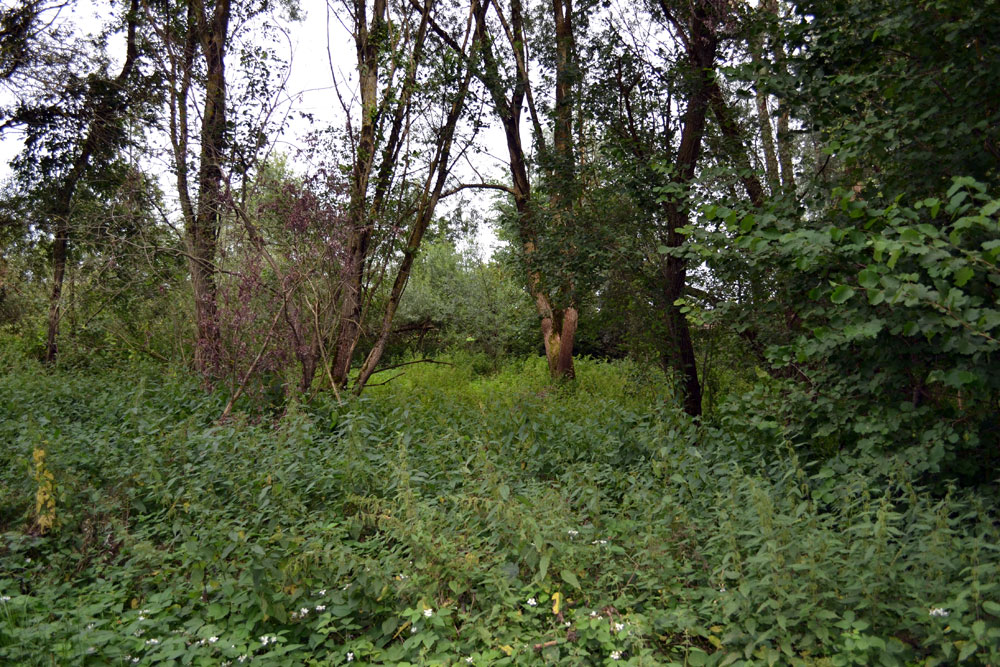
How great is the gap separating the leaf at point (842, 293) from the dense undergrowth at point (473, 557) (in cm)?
101

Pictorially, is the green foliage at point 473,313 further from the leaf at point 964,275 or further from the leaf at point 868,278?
the leaf at point 964,275

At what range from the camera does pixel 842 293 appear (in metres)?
3.31

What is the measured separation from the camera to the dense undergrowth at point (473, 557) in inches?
117

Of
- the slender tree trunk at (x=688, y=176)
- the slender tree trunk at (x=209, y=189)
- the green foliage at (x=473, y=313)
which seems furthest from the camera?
the green foliage at (x=473, y=313)

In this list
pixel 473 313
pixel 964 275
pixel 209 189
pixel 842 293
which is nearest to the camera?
pixel 964 275

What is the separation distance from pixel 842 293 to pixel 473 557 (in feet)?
7.46

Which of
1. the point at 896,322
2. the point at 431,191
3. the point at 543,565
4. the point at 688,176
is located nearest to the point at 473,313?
the point at 431,191

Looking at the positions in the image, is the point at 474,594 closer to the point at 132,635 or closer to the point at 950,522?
the point at 132,635

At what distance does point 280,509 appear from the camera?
163 inches

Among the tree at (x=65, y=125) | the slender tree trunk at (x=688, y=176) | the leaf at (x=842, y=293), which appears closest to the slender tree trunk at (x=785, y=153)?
the slender tree trunk at (x=688, y=176)

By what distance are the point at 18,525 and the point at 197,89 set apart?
694 centimetres

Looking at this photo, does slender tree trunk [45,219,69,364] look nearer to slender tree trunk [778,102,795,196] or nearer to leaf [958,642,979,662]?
slender tree trunk [778,102,795,196]

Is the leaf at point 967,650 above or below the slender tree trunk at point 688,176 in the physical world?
below

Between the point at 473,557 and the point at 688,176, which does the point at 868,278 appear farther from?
the point at 688,176
